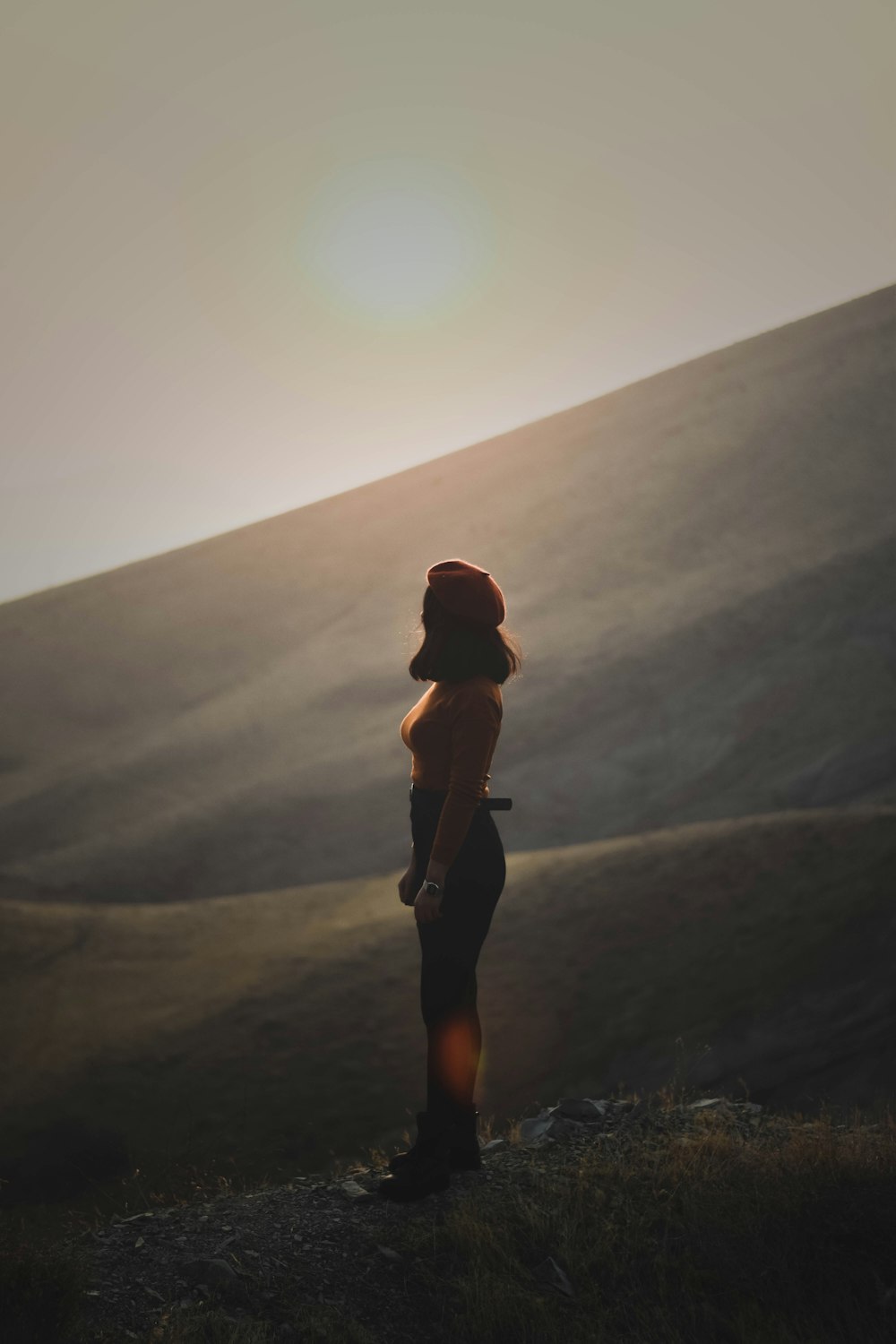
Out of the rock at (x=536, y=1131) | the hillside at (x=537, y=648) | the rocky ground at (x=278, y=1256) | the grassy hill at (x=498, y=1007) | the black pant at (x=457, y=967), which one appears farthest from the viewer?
the hillside at (x=537, y=648)

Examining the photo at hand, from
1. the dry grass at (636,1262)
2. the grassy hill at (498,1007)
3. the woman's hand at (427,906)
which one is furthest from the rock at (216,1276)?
the grassy hill at (498,1007)

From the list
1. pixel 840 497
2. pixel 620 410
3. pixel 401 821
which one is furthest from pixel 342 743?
pixel 620 410

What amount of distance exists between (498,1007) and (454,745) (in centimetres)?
635

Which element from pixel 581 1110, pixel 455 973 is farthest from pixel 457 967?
pixel 581 1110

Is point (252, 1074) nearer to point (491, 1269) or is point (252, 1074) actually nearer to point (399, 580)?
point (491, 1269)

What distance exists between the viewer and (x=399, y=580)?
19.4m

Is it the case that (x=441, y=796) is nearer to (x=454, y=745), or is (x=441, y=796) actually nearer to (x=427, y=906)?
(x=454, y=745)

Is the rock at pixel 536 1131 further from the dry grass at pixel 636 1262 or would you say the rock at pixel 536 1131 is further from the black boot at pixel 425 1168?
the black boot at pixel 425 1168

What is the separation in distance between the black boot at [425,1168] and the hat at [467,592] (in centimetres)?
165

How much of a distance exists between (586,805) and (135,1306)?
1068 centimetres

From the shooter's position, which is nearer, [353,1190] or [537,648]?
[353,1190]

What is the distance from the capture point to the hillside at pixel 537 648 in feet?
42.2

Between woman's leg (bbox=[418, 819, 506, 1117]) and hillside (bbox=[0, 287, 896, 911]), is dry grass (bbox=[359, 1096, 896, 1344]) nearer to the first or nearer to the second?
woman's leg (bbox=[418, 819, 506, 1117])

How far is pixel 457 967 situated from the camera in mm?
3080
